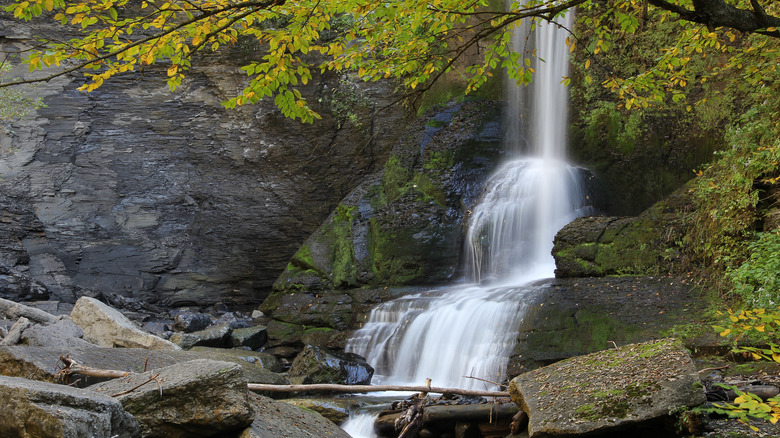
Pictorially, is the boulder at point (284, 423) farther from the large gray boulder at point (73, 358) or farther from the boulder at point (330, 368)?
the boulder at point (330, 368)

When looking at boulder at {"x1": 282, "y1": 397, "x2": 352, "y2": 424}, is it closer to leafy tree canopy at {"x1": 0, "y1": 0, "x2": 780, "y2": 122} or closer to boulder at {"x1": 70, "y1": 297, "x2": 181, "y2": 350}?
boulder at {"x1": 70, "y1": 297, "x2": 181, "y2": 350}

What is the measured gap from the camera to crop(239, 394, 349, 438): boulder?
367 cm

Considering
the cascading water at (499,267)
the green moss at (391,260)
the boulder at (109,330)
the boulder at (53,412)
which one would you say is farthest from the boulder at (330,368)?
A: the boulder at (53,412)

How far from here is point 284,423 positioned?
3.99 metres

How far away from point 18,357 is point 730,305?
22.3ft

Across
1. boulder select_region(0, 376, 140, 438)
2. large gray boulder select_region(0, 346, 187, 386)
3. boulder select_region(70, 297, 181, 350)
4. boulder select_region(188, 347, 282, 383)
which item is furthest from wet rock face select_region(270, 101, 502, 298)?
boulder select_region(0, 376, 140, 438)

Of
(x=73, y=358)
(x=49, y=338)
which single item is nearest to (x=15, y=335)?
(x=49, y=338)

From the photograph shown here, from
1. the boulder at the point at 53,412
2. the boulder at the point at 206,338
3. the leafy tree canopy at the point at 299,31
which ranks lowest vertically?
the boulder at the point at 206,338

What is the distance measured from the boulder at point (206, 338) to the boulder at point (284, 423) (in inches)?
189

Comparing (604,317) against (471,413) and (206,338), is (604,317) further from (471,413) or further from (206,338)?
(206,338)

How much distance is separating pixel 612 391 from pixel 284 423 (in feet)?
7.51

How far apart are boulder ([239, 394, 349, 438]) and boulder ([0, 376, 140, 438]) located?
901 mm

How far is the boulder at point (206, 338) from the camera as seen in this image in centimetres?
870

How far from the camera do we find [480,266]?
1027 cm
